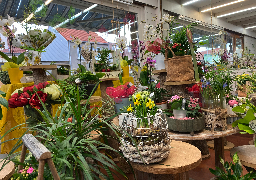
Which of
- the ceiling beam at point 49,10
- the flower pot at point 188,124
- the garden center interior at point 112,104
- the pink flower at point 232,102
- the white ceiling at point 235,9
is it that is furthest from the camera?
the white ceiling at point 235,9

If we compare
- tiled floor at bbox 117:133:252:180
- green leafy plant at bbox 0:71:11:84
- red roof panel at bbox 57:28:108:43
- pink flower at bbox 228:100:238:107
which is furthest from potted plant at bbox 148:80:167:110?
green leafy plant at bbox 0:71:11:84

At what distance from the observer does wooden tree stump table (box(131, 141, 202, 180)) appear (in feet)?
3.14

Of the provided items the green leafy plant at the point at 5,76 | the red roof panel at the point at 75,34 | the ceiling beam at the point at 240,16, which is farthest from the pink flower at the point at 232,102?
the ceiling beam at the point at 240,16

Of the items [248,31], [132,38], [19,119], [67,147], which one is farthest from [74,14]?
[248,31]

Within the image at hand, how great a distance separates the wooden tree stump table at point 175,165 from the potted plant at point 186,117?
0.26 metres

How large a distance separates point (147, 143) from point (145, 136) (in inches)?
1.4

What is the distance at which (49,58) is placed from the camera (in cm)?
272

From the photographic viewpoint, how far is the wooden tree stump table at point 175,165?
96cm

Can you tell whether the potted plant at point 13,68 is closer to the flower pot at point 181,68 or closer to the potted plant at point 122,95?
the potted plant at point 122,95

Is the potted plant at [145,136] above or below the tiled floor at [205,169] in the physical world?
above

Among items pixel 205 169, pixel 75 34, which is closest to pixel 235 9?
pixel 75 34

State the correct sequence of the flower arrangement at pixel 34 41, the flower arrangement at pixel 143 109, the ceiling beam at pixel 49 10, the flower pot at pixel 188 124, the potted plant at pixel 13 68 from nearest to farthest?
1. the flower arrangement at pixel 143 109
2. the flower pot at pixel 188 124
3. the flower arrangement at pixel 34 41
4. the potted plant at pixel 13 68
5. the ceiling beam at pixel 49 10

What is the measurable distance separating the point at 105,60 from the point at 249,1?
4651mm

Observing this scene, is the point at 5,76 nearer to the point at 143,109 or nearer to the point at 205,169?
the point at 143,109
